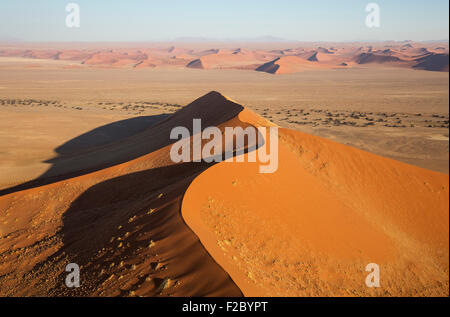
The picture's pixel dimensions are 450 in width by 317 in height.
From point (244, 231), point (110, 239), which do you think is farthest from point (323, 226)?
point (110, 239)

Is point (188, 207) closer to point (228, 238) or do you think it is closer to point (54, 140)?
point (228, 238)

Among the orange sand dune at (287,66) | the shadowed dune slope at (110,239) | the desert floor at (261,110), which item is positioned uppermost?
the orange sand dune at (287,66)

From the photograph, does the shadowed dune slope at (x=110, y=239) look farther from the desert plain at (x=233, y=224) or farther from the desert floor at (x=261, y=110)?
the desert floor at (x=261, y=110)

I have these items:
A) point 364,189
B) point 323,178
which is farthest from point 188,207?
point 364,189

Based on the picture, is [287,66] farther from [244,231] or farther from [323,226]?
[244,231]

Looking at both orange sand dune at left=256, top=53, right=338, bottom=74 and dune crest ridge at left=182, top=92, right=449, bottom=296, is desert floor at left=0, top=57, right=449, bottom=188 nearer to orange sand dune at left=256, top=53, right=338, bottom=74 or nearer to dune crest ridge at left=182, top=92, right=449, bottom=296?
dune crest ridge at left=182, top=92, right=449, bottom=296

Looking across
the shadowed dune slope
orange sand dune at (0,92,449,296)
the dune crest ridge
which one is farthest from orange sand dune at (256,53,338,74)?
the dune crest ridge

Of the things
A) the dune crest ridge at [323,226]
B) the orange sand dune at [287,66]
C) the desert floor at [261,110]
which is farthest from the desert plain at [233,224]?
the orange sand dune at [287,66]

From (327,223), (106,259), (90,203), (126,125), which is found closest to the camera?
(106,259)
